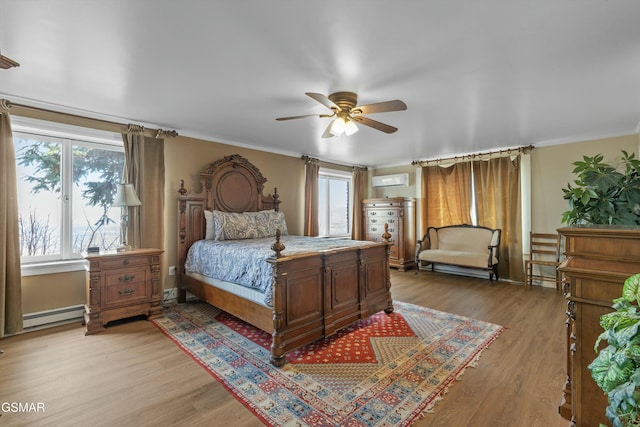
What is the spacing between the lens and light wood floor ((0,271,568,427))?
5.69ft

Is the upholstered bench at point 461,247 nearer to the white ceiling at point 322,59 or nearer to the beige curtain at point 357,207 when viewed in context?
the beige curtain at point 357,207

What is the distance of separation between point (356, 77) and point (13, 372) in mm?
3488

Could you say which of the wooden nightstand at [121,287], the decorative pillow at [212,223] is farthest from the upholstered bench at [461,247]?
the wooden nightstand at [121,287]

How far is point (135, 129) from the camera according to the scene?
3.57 metres

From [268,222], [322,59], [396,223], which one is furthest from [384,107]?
[396,223]

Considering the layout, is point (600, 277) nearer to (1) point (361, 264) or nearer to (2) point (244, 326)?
(1) point (361, 264)

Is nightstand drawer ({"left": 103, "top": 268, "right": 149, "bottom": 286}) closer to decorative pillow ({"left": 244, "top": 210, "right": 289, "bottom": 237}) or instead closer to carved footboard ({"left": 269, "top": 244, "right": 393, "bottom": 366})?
decorative pillow ({"left": 244, "top": 210, "right": 289, "bottom": 237})

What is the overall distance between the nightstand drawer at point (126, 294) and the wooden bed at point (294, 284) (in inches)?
22.3

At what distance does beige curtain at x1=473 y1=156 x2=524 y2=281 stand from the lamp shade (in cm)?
542

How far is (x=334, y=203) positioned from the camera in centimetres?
649

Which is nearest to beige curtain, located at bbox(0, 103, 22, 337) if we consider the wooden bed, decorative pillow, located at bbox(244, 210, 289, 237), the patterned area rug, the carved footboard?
the patterned area rug

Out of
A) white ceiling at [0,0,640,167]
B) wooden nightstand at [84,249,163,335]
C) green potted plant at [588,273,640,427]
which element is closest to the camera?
green potted plant at [588,273,640,427]

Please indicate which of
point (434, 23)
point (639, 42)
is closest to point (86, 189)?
point (434, 23)

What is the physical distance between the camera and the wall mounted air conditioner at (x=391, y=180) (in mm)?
6379
